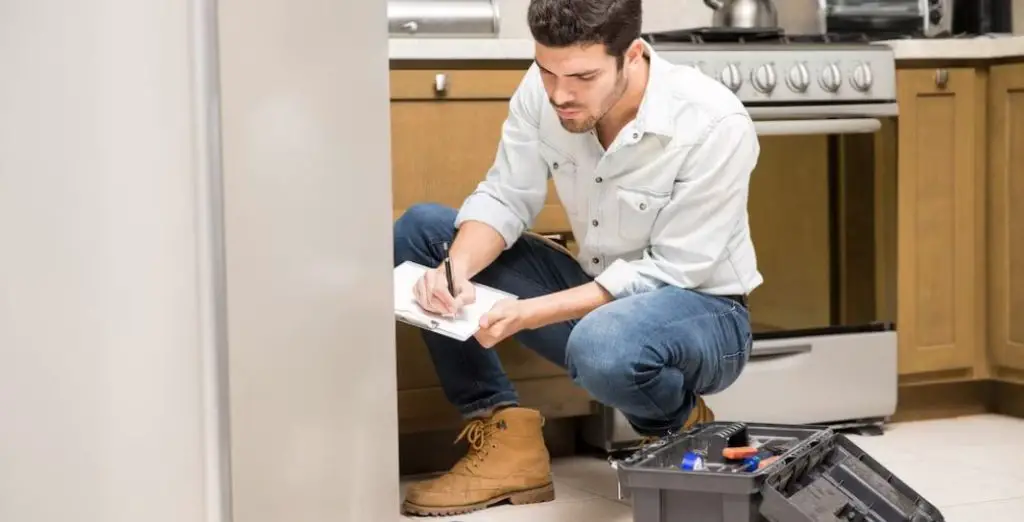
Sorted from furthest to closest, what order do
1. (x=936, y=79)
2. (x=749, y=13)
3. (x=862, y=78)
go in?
(x=749, y=13) → (x=936, y=79) → (x=862, y=78)

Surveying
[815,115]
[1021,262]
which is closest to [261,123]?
[815,115]

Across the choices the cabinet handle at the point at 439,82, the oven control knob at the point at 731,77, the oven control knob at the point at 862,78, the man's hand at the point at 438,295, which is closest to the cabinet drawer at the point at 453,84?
the cabinet handle at the point at 439,82

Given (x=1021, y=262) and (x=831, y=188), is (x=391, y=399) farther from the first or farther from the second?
(x=1021, y=262)

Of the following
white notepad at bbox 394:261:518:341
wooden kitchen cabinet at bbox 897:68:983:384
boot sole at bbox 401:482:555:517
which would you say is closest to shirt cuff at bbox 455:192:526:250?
white notepad at bbox 394:261:518:341

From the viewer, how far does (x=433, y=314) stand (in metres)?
2.03

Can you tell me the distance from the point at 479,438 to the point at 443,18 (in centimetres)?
95

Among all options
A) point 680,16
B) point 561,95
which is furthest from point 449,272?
point 680,16

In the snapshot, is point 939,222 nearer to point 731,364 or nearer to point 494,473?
point 731,364

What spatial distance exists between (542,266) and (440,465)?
21.6 inches

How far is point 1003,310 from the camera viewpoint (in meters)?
3.07

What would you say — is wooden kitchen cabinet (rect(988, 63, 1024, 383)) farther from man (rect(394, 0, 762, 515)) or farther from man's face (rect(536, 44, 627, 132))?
man's face (rect(536, 44, 627, 132))

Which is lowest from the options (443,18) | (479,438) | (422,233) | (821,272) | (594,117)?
(479,438)

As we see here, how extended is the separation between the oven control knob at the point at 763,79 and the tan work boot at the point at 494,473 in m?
0.91

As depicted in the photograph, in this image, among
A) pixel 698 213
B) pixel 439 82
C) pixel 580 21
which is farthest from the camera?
pixel 439 82
